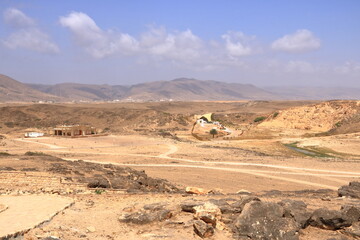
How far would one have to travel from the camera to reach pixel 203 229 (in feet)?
31.1

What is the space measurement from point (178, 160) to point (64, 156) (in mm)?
9631

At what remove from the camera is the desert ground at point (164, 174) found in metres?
10.1

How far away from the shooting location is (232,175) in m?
26.4

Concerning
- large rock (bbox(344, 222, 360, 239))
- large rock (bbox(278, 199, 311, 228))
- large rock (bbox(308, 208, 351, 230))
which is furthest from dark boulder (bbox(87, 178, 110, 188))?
large rock (bbox(344, 222, 360, 239))

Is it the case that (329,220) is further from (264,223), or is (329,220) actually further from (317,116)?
(317,116)

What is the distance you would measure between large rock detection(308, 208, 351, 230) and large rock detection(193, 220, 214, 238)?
9.90 ft

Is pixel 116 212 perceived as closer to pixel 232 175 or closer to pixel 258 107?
pixel 232 175

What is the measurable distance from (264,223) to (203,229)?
62.9 inches

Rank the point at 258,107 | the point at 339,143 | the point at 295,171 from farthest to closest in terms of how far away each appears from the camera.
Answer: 1. the point at 258,107
2. the point at 339,143
3. the point at 295,171

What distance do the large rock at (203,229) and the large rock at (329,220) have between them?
9.90ft

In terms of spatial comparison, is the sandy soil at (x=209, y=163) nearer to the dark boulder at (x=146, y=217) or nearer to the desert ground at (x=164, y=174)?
the desert ground at (x=164, y=174)

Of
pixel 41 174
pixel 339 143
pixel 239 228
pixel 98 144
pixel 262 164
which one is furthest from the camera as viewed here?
pixel 339 143

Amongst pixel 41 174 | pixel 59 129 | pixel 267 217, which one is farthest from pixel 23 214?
pixel 59 129

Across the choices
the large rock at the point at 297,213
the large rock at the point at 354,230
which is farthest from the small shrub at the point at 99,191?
the large rock at the point at 354,230
